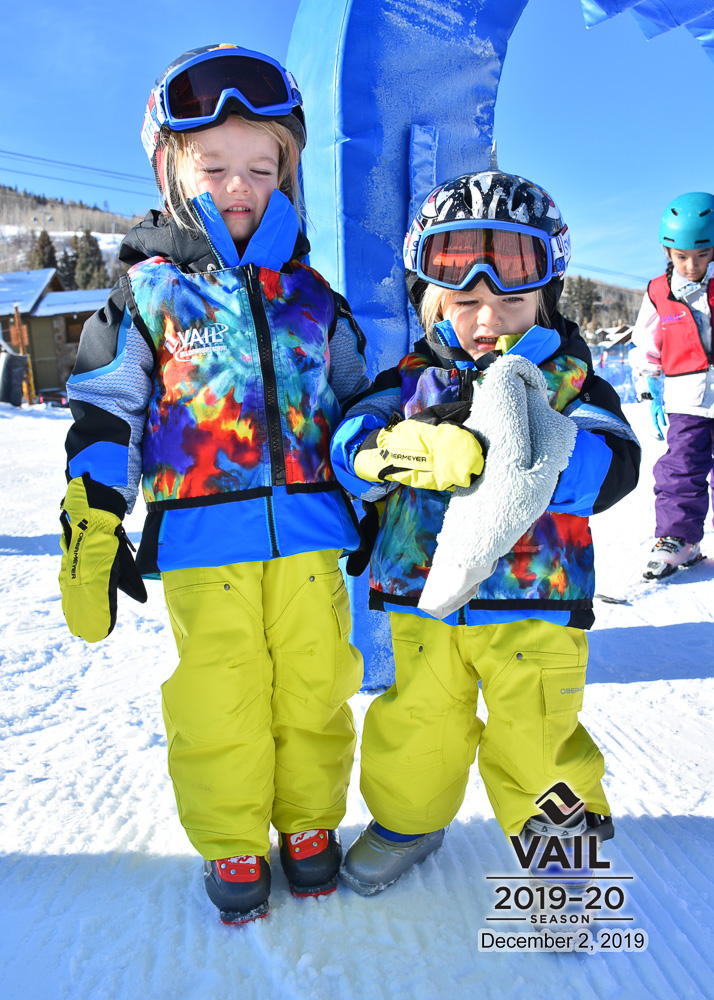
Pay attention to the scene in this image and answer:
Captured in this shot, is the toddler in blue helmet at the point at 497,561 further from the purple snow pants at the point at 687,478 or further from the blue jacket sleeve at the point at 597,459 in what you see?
the purple snow pants at the point at 687,478

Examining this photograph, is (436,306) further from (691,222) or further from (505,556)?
(691,222)

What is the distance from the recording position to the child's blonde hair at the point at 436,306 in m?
1.52

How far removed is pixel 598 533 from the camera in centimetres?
482

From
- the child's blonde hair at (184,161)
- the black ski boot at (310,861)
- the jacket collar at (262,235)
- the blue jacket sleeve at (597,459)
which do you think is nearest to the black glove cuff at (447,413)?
the blue jacket sleeve at (597,459)

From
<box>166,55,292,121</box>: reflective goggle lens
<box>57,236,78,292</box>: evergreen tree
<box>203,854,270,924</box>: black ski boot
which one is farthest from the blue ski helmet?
<box>57,236,78,292</box>: evergreen tree

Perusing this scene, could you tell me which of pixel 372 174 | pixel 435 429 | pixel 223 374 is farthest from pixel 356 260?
pixel 435 429

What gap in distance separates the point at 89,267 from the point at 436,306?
59815mm

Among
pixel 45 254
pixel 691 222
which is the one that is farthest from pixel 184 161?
pixel 45 254

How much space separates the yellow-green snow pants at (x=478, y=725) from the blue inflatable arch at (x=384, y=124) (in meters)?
0.76

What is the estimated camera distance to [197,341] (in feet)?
4.84

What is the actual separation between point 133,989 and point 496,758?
849 millimetres

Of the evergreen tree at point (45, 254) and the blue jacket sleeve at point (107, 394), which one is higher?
the evergreen tree at point (45, 254)

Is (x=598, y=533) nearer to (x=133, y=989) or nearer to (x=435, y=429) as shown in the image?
(x=435, y=429)

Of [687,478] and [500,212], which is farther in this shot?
[687,478]
